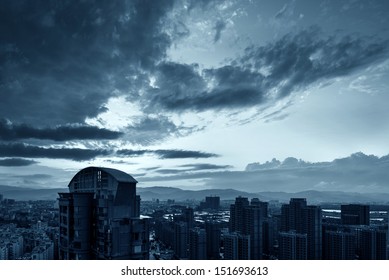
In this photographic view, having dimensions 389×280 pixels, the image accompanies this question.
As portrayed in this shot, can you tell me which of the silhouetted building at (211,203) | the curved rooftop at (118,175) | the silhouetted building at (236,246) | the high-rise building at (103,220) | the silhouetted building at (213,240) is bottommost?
the silhouetted building at (211,203)

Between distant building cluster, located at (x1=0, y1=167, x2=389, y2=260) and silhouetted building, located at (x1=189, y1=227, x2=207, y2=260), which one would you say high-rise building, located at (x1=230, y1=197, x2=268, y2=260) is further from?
silhouetted building, located at (x1=189, y1=227, x2=207, y2=260)

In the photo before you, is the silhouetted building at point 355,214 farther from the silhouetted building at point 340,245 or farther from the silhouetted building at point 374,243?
the silhouetted building at point 340,245

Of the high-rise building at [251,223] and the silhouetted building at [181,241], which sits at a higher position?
the high-rise building at [251,223]

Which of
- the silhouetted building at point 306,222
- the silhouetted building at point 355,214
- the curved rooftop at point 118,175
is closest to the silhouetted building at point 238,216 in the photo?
the silhouetted building at point 306,222

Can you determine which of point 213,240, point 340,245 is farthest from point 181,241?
point 340,245

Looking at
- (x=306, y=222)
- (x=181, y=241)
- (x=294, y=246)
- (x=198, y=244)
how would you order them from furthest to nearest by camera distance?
(x=306, y=222), (x=181, y=241), (x=198, y=244), (x=294, y=246)

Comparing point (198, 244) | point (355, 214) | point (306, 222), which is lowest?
point (198, 244)

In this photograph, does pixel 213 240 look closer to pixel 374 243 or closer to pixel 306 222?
pixel 306 222
